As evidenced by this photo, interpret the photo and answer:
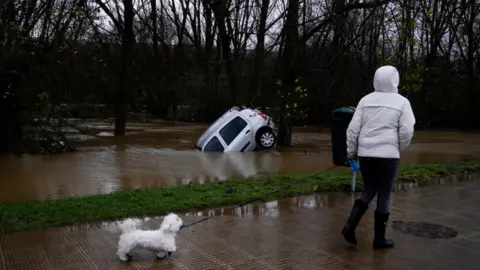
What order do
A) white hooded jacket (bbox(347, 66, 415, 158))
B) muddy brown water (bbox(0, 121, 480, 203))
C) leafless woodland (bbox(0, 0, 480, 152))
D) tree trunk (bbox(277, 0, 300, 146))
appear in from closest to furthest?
1. white hooded jacket (bbox(347, 66, 415, 158))
2. muddy brown water (bbox(0, 121, 480, 203))
3. leafless woodland (bbox(0, 0, 480, 152))
4. tree trunk (bbox(277, 0, 300, 146))

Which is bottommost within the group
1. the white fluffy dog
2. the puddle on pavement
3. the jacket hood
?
the puddle on pavement

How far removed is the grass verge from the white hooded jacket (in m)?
2.63

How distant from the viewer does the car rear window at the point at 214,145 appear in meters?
17.2

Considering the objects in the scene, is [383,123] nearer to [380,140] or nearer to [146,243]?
[380,140]

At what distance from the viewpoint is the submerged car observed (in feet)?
56.7

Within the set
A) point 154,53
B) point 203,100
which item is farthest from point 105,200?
point 154,53

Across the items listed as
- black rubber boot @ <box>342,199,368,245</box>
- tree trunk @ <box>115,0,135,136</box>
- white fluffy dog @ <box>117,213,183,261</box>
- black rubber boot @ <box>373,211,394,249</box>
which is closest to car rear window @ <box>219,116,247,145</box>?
tree trunk @ <box>115,0,135,136</box>

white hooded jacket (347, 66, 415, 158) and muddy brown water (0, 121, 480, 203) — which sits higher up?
white hooded jacket (347, 66, 415, 158)

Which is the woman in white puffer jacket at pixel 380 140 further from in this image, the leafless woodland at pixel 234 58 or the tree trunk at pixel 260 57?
the tree trunk at pixel 260 57

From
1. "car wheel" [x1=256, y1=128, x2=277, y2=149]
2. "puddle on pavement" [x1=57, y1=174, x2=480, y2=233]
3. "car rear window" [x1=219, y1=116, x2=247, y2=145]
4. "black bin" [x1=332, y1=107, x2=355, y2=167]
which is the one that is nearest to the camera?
"puddle on pavement" [x1=57, y1=174, x2=480, y2=233]

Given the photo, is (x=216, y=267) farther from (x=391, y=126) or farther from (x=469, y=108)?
(x=469, y=108)

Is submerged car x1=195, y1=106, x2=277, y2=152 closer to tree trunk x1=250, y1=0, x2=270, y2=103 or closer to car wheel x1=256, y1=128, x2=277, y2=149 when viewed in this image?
car wheel x1=256, y1=128, x2=277, y2=149

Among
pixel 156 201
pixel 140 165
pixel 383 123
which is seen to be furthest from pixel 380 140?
pixel 140 165

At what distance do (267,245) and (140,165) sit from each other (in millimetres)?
8764
